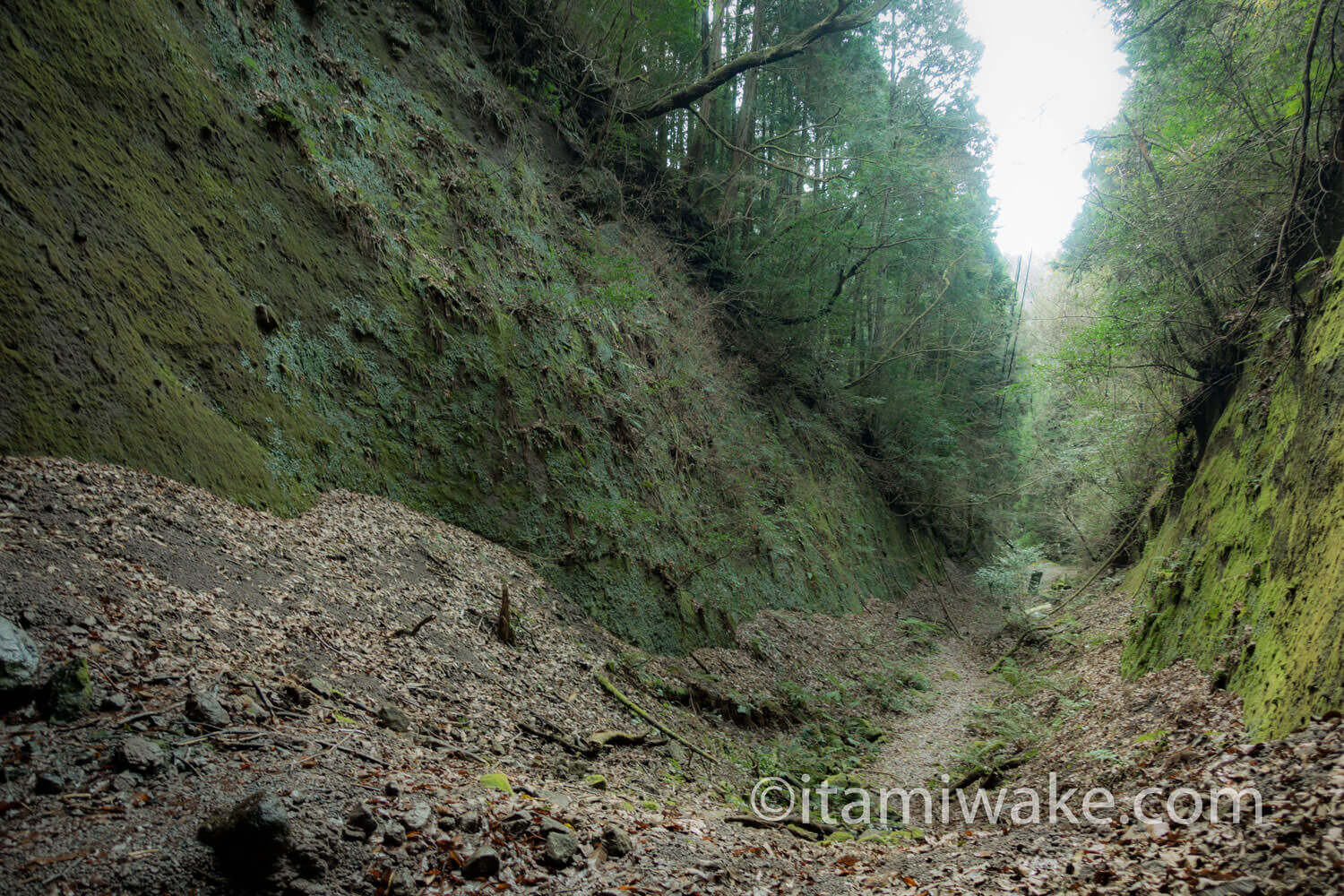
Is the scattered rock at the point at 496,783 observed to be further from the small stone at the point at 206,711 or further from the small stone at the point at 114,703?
the small stone at the point at 114,703

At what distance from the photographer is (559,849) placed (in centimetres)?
352

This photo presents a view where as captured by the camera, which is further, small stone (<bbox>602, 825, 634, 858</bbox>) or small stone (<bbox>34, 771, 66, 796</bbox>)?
small stone (<bbox>602, 825, 634, 858</bbox>)

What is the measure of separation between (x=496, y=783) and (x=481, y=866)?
107cm

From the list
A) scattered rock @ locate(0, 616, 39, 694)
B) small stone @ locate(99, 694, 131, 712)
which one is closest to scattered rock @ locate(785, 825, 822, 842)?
small stone @ locate(99, 694, 131, 712)

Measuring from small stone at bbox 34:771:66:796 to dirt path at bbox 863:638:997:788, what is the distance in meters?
7.35

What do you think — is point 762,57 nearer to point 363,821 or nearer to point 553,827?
point 553,827

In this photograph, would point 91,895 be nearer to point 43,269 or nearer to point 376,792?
point 376,792

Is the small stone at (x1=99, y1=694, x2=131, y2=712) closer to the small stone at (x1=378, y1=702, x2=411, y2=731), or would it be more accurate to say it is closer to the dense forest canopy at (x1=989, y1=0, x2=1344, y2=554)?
the small stone at (x1=378, y1=702, x2=411, y2=731)

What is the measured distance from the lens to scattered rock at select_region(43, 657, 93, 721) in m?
3.07

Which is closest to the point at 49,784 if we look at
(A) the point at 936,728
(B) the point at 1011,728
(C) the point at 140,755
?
(C) the point at 140,755

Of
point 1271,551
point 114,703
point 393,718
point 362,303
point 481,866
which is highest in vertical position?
point 362,303

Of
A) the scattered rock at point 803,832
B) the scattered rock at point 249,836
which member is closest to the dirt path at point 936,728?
the scattered rock at point 803,832

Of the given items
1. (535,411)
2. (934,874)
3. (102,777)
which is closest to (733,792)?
(934,874)

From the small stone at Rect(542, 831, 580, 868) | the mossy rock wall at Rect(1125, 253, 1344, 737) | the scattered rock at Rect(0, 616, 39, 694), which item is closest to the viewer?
the scattered rock at Rect(0, 616, 39, 694)
